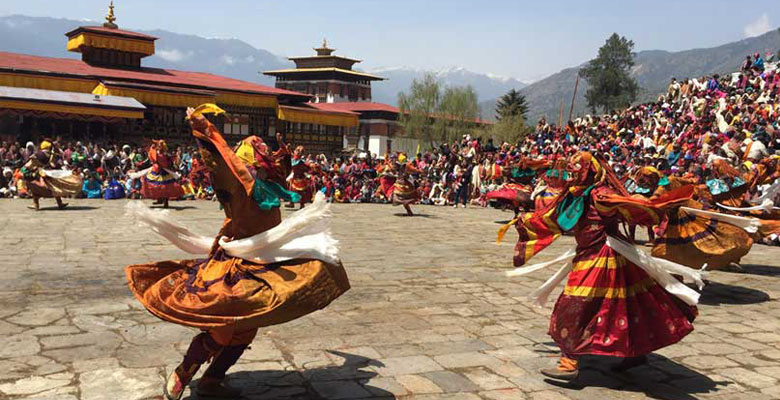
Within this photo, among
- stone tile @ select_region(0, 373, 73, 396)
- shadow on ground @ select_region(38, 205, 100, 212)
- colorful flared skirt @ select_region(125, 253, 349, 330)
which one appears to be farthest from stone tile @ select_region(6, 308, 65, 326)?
shadow on ground @ select_region(38, 205, 100, 212)

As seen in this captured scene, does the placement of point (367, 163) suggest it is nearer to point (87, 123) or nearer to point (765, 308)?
point (87, 123)

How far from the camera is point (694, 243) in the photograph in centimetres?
799

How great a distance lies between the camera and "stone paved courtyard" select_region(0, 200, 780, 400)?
4625 mm

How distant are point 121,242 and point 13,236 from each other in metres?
1.93

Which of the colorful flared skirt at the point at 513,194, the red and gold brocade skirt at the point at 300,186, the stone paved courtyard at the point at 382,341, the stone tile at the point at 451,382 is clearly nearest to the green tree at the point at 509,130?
the red and gold brocade skirt at the point at 300,186

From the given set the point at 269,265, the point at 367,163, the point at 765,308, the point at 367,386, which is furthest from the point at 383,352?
the point at 367,163

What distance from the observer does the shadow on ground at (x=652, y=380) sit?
4.75 m

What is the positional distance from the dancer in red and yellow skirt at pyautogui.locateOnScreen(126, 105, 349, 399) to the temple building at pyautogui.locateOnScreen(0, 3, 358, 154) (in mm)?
27026

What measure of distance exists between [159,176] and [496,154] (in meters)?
12.6

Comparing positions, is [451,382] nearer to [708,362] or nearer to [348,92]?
[708,362]

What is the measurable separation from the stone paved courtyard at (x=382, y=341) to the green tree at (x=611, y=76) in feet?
219

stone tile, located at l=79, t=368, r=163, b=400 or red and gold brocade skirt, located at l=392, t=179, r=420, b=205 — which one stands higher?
red and gold brocade skirt, located at l=392, t=179, r=420, b=205

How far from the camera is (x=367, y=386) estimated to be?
15.0ft

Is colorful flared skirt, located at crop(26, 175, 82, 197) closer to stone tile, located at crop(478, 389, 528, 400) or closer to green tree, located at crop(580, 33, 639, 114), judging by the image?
stone tile, located at crop(478, 389, 528, 400)
